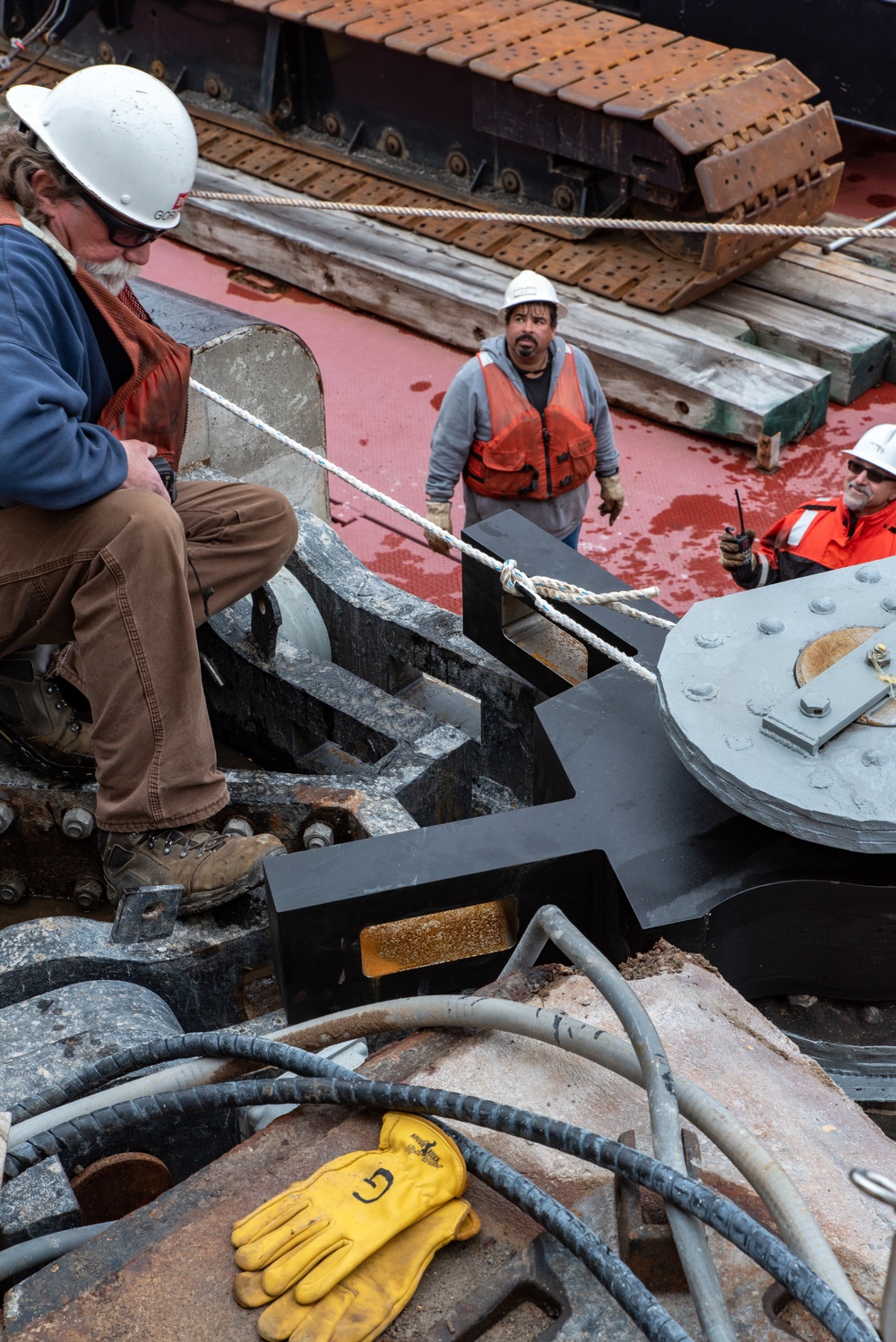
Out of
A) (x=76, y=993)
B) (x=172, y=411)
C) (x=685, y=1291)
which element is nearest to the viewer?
(x=685, y=1291)

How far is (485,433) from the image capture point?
183 inches

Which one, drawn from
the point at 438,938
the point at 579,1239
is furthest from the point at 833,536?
the point at 579,1239

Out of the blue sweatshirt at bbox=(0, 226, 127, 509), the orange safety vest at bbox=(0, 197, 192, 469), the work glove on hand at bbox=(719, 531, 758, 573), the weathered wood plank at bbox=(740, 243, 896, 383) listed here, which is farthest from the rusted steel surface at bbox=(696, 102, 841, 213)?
the blue sweatshirt at bbox=(0, 226, 127, 509)

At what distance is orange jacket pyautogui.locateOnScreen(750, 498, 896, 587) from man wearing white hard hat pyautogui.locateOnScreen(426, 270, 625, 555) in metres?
0.97

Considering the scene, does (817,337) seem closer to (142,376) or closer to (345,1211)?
(142,376)

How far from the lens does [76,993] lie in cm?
225

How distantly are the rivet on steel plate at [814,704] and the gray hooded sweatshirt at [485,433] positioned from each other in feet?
8.46

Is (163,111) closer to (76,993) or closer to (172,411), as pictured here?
(172,411)

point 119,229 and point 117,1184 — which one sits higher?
point 119,229

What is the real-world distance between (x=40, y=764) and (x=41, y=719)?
0.12 metres

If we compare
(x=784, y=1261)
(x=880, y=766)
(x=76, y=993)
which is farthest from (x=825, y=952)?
(x=76, y=993)

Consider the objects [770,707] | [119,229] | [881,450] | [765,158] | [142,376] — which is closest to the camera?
[770,707]

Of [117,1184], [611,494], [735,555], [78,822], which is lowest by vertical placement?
[611,494]

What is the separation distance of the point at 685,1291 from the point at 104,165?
2.28 metres
